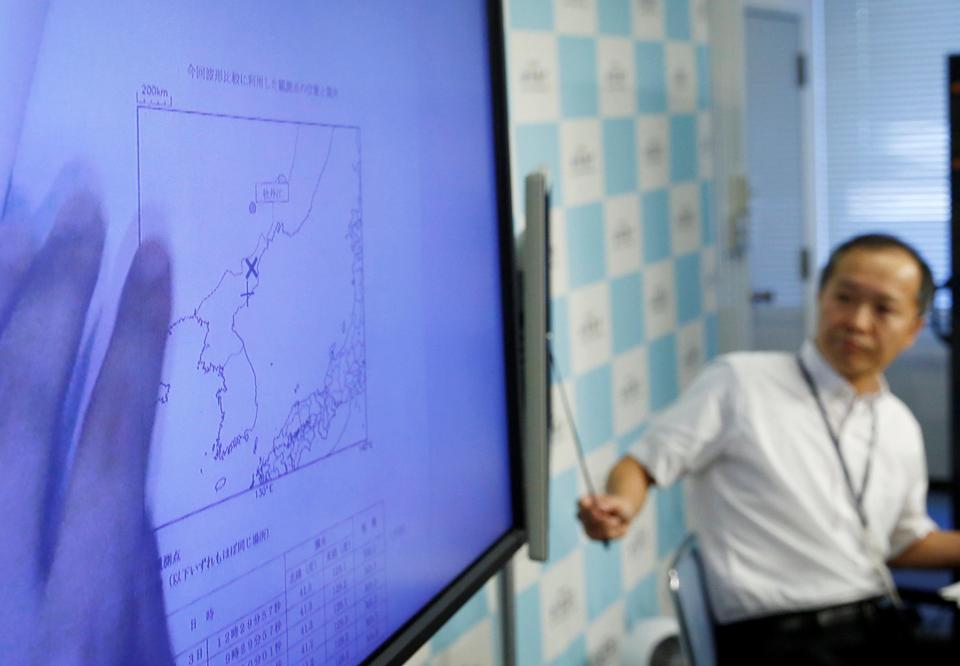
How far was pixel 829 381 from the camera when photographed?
2.33 meters

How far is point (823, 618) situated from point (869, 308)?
611 mm

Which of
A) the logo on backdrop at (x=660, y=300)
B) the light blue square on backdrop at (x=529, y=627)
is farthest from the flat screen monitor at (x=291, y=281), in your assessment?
the logo on backdrop at (x=660, y=300)

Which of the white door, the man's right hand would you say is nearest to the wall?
the man's right hand

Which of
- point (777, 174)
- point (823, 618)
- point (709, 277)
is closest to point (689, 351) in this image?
point (709, 277)

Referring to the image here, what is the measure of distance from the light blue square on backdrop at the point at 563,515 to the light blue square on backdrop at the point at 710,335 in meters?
1.16

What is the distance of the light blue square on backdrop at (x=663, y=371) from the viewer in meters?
3.39

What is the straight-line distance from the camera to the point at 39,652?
25.8 inches

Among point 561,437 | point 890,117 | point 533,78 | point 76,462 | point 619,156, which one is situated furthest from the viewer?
point 890,117

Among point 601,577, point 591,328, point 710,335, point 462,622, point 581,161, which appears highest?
point 581,161

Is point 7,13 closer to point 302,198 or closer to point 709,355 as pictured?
point 302,198

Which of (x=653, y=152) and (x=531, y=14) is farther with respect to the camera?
(x=653, y=152)

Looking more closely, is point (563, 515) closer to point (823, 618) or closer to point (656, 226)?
point (823, 618)

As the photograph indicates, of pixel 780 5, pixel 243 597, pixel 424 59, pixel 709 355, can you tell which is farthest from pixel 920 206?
pixel 243 597

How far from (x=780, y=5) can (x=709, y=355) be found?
1.90 meters
